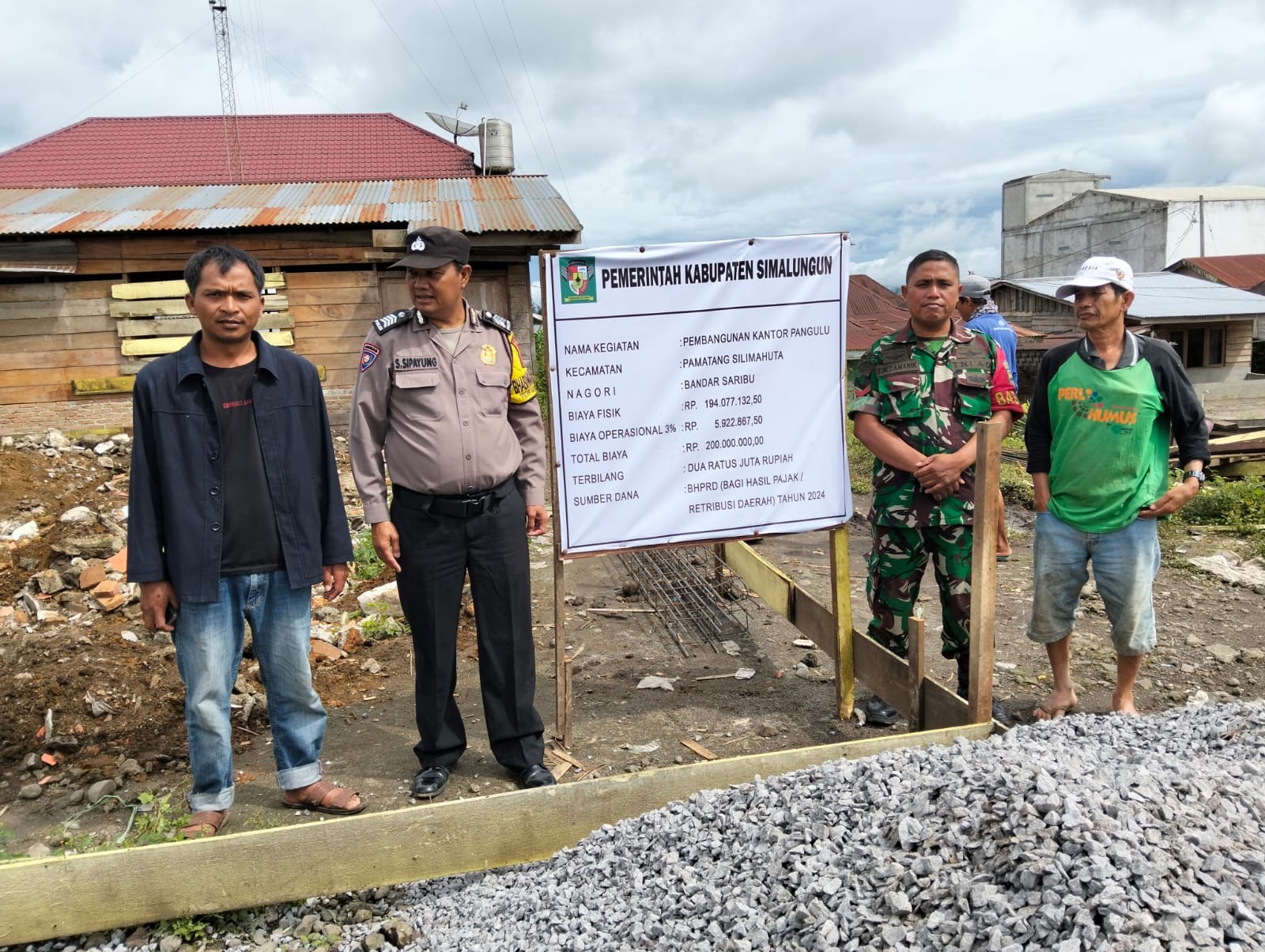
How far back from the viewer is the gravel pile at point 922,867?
204cm

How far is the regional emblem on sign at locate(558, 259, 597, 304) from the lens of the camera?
3596 millimetres

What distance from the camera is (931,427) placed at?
3850 millimetres

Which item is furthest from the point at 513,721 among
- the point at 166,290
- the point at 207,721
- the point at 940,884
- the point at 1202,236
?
the point at 1202,236

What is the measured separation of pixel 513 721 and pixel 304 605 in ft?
3.27

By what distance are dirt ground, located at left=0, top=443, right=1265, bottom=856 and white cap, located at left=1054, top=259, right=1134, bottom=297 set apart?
2125mm

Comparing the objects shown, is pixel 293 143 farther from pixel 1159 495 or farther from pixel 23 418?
pixel 1159 495

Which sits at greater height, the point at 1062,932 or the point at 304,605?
the point at 304,605

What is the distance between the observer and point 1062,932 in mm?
1977

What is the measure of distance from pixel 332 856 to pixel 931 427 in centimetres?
292

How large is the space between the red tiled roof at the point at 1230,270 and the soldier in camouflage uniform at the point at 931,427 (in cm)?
3588

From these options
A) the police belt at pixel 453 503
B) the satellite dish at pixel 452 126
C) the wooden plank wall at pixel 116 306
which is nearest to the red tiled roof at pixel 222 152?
the satellite dish at pixel 452 126

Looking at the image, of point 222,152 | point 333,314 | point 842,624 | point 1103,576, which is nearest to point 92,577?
point 842,624

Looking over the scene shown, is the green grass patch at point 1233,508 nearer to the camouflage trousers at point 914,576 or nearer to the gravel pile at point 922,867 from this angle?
the camouflage trousers at point 914,576

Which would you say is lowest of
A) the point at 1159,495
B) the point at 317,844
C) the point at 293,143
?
the point at 317,844
